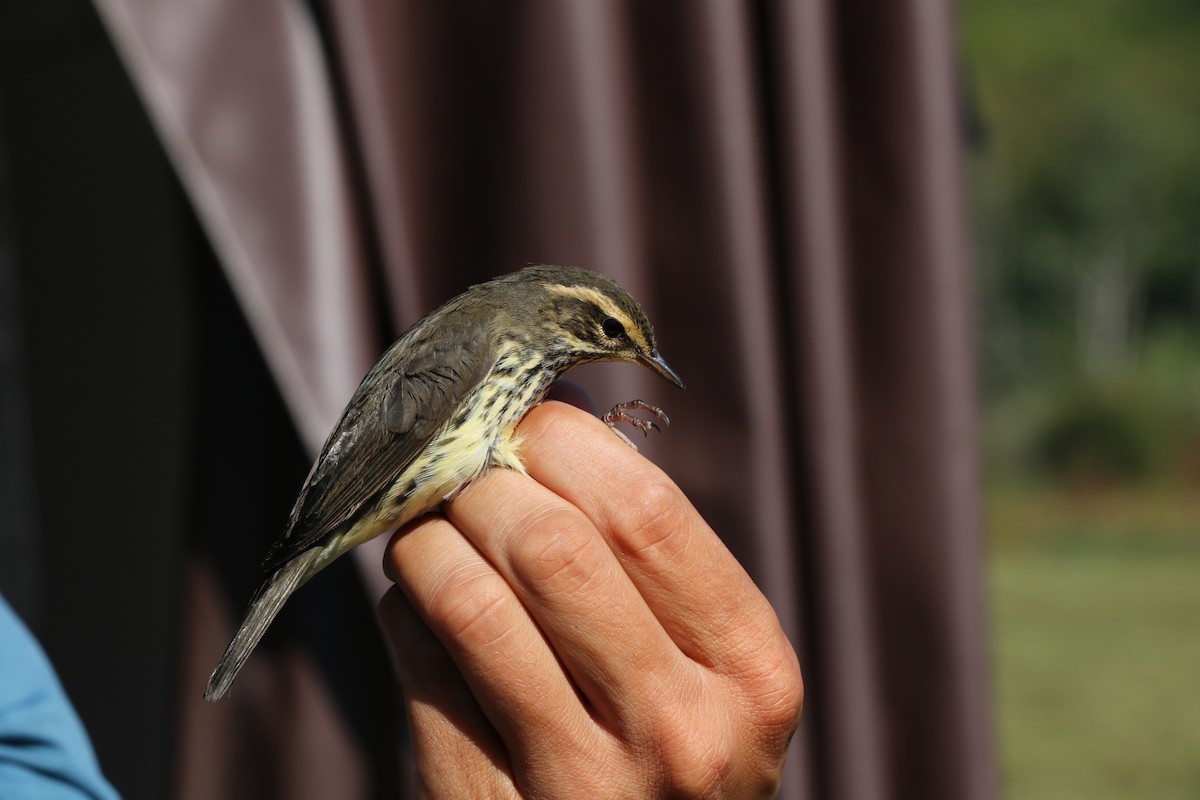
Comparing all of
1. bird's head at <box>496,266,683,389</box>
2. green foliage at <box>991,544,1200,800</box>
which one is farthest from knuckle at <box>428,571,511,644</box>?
green foliage at <box>991,544,1200,800</box>

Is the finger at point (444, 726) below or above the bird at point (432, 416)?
below

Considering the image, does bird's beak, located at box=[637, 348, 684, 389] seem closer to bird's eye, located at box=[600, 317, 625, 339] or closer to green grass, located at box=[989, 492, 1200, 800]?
bird's eye, located at box=[600, 317, 625, 339]

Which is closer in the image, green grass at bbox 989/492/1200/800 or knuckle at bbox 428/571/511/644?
knuckle at bbox 428/571/511/644

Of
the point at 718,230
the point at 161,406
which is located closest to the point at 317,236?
the point at 718,230

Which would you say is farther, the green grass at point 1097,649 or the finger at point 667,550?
the green grass at point 1097,649

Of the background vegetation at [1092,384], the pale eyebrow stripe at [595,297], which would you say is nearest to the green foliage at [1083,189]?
the background vegetation at [1092,384]

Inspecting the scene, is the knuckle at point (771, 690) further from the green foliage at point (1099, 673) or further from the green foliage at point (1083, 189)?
the green foliage at point (1083, 189)

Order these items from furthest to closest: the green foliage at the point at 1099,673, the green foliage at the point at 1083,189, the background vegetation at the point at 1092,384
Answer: the green foliage at the point at 1083,189
the background vegetation at the point at 1092,384
the green foliage at the point at 1099,673

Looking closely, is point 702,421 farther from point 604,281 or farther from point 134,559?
point 134,559
